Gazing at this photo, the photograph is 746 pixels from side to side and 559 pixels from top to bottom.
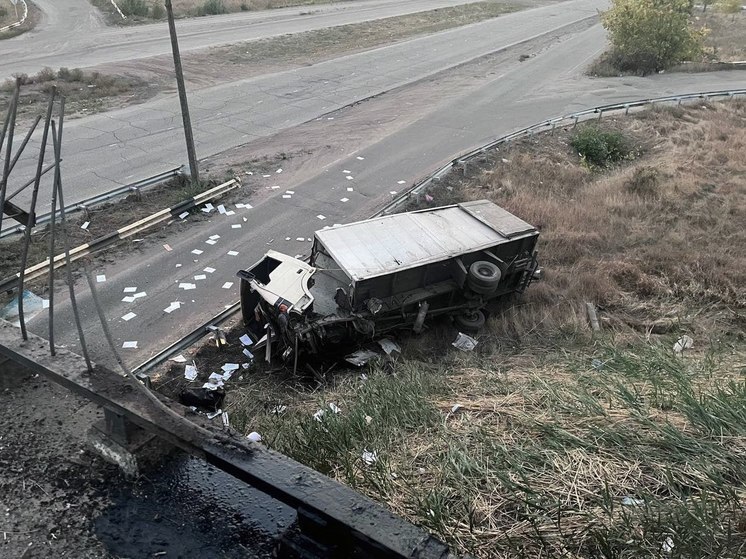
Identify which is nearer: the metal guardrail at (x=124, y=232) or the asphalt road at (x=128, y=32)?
the metal guardrail at (x=124, y=232)

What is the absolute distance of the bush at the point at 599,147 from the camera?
63.5 ft

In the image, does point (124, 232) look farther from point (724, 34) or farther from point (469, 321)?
point (724, 34)

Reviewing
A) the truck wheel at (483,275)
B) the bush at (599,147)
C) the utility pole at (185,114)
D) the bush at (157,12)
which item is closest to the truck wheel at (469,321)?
the truck wheel at (483,275)

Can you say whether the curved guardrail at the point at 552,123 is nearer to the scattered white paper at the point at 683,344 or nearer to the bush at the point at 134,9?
the scattered white paper at the point at 683,344

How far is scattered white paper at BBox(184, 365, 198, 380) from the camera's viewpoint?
29.5 feet

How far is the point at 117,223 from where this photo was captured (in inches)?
523

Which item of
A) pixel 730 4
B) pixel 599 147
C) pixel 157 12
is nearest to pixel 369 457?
pixel 599 147

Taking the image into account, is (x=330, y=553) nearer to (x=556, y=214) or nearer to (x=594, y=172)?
(x=556, y=214)

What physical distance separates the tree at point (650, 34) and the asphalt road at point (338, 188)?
1.44m

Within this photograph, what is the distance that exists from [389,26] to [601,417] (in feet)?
129

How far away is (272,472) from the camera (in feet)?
10.2

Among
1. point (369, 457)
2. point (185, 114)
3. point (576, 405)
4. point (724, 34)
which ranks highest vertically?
point (185, 114)

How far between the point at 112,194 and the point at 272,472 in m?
12.9

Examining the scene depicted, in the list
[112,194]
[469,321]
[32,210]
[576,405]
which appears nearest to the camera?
[32,210]
